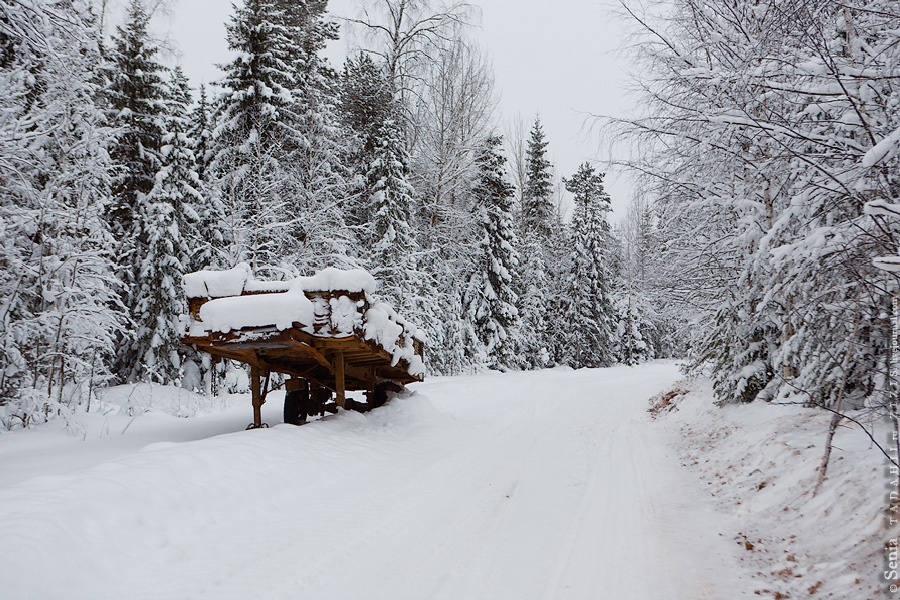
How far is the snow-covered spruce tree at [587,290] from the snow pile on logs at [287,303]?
28268 mm

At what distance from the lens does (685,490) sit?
558 cm

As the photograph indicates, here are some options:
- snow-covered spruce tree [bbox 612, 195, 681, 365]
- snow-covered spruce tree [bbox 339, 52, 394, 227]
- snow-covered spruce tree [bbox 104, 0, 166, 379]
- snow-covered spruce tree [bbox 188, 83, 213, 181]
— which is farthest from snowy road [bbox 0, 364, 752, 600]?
snow-covered spruce tree [bbox 612, 195, 681, 365]

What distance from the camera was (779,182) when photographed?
18.9 feet

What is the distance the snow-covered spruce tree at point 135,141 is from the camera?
16922 mm

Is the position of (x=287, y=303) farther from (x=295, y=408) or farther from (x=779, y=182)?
(x=779, y=182)

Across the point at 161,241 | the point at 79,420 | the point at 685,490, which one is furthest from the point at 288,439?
the point at 161,241

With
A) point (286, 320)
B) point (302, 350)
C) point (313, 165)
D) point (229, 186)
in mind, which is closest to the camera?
point (286, 320)

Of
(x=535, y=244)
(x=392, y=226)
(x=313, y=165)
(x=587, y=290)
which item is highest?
(x=313, y=165)

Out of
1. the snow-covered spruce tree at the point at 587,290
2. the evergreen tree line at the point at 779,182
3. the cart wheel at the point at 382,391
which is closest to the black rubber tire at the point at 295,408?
the cart wheel at the point at 382,391

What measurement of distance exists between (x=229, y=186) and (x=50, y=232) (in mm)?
6847

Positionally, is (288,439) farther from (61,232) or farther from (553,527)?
(61,232)

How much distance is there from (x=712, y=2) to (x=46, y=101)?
39.0ft

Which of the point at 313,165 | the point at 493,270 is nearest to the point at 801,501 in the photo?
the point at 313,165

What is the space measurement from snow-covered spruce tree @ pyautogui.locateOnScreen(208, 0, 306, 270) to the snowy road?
9.96m
